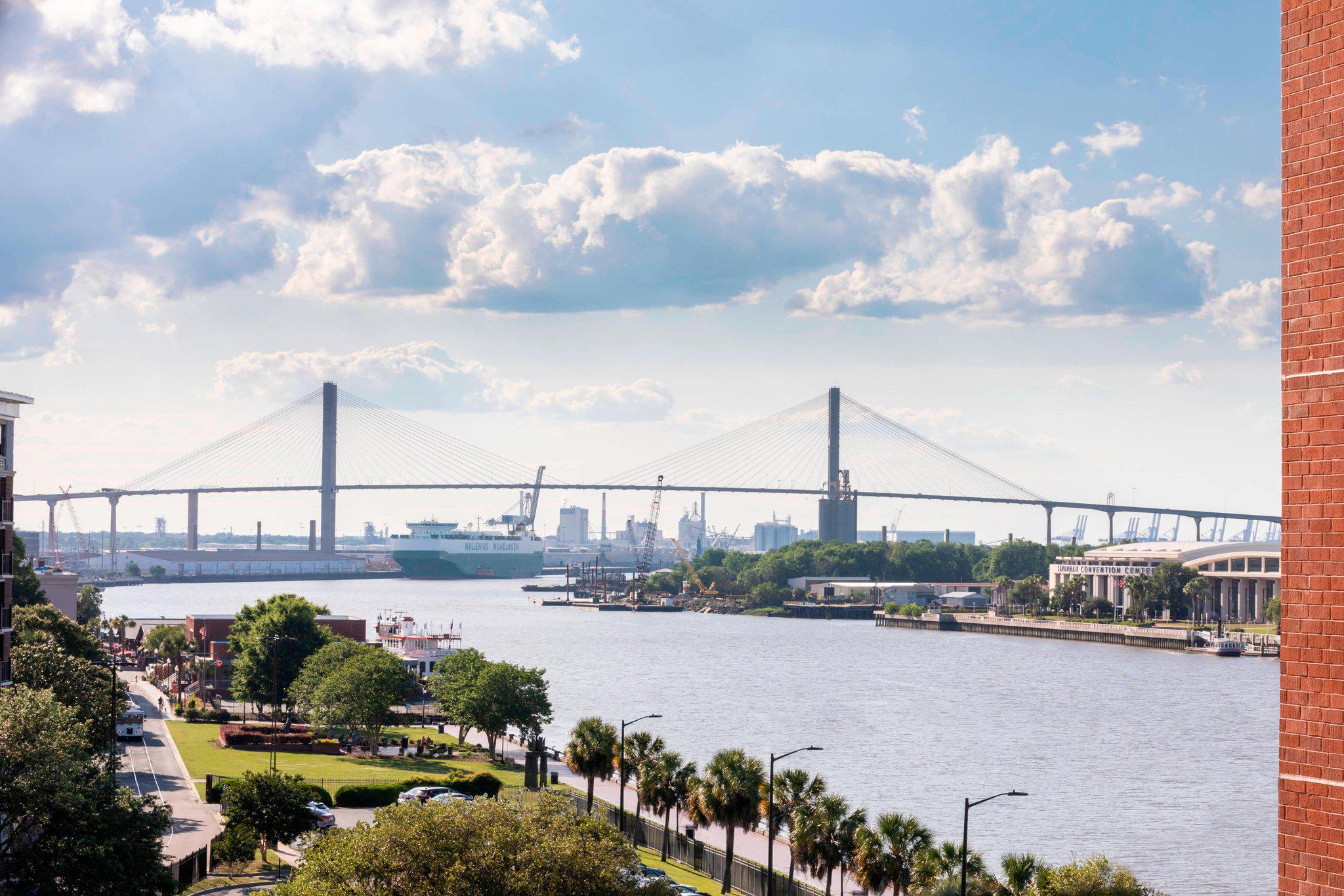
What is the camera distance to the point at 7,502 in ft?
134

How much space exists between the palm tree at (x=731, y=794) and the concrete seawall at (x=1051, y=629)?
363 feet

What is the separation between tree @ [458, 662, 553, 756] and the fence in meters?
13.1

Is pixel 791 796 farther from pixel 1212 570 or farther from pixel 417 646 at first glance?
pixel 1212 570

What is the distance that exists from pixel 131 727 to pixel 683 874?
32.5 meters

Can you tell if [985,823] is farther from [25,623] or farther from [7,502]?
[25,623]

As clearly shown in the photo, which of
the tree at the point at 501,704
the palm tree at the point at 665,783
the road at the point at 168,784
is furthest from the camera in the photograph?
the tree at the point at 501,704

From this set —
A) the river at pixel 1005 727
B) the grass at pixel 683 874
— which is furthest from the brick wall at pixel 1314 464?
the river at pixel 1005 727

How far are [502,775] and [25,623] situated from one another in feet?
77.6

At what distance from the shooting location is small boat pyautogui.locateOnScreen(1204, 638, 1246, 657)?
131750mm

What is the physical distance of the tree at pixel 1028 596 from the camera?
187375mm

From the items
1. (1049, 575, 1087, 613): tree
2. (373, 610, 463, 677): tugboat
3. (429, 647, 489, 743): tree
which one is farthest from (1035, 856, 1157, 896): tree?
(1049, 575, 1087, 613): tree

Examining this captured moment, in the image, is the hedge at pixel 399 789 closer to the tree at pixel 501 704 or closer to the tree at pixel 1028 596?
the tree at pixel 501 704

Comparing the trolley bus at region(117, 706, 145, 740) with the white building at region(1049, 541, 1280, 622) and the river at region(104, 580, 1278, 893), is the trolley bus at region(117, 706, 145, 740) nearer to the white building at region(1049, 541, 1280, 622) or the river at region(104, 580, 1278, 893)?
the river at region(104, 580, 1278, 893)

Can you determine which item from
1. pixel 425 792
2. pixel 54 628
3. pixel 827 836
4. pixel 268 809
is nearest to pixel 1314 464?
pixel 827 836
